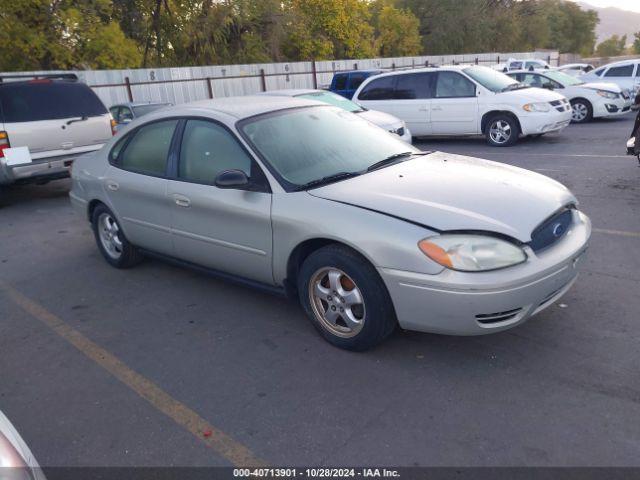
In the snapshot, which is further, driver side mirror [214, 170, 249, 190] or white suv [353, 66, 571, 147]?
white suv [353, 66, 571, 147]

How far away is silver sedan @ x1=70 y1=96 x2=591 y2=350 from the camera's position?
3.20 metres

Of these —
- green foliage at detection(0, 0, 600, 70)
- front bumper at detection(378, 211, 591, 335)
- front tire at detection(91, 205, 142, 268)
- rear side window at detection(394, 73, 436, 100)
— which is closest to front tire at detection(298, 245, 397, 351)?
front bumper at detection(378, 211, 591, 335)

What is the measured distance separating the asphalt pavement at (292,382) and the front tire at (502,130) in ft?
21.8

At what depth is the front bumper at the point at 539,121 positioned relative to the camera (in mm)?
11062

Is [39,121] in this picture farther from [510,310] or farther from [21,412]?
[510,310]

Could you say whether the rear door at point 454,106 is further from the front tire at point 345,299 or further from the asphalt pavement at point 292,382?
the front tire at point 345,299

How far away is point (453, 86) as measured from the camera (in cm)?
1180

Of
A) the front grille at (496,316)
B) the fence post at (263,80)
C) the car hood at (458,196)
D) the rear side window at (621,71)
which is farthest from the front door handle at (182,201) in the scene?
the fence post at (263,80)

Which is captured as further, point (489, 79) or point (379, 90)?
point (379, 90)

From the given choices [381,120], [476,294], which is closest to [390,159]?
[476,294]

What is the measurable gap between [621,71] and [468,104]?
284 inches

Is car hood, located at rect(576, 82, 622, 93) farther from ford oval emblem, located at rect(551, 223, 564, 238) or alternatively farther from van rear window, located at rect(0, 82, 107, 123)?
ford oval emblem, located at rect(551, 223, 564, 238)

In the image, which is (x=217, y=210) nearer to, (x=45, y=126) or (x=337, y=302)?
(x=337, y=302)

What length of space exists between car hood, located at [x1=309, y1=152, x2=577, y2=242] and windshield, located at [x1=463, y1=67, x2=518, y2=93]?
7.94 m
